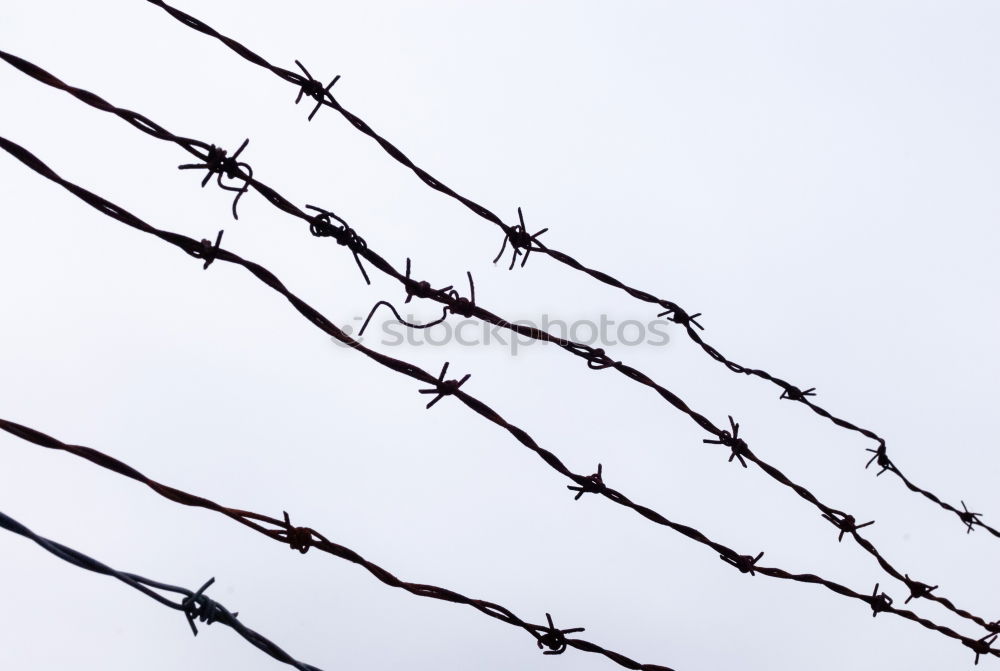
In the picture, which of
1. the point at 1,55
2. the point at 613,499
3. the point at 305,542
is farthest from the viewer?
the point at 613,499

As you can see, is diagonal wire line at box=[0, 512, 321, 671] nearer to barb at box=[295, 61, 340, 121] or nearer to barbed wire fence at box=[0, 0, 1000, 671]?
barbed wire fence at box=[0, 0, 1000, 671]

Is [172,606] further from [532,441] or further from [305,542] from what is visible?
[532,441]

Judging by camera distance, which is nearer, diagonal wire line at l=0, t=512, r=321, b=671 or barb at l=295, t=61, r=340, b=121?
diagonal wire line at l=0, t=512, r=321, b=671

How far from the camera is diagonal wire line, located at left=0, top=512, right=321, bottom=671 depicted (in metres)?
1.37

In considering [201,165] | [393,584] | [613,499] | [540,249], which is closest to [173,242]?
[201,165]

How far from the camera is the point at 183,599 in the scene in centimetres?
151

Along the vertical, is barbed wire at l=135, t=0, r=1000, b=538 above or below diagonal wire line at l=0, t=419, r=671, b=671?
above

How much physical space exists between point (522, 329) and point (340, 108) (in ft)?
2.16

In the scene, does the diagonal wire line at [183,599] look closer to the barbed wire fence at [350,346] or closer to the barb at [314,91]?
the barbed wire fence at [350,346]

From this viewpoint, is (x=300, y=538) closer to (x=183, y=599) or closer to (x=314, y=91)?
(x=183, y=599)

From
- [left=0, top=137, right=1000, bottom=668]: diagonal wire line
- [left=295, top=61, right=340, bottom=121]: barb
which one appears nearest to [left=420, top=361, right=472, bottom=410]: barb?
[left=0, top=137, right=1000, bottom=668]: diagonal wire line

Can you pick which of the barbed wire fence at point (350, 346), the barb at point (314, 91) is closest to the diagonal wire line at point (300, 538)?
the barbed wire fence at point (350, 346)

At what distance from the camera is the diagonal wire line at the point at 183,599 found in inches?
53.9

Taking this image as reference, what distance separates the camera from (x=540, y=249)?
2320 mm
